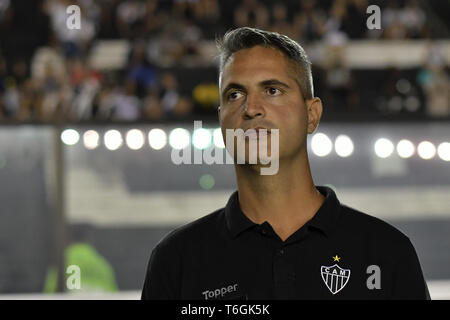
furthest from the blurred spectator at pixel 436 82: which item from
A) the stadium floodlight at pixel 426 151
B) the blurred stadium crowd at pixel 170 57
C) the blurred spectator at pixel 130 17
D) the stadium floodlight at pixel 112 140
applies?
the blurred spectator at pixel 130 17

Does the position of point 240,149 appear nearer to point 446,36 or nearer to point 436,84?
point 436,84

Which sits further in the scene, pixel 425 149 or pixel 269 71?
pixel 425 149

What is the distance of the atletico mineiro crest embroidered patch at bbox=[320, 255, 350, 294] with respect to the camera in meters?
1.88

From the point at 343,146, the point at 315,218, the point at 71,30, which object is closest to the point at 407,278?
the point at 315,218

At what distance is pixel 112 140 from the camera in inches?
305

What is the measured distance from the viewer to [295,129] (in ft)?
6.51

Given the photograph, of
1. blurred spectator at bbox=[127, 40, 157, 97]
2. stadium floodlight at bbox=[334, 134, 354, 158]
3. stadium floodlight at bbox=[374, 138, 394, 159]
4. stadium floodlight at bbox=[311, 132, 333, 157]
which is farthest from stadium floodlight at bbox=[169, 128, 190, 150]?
blurred spectator at bbox=[127, 40, 157, 97]

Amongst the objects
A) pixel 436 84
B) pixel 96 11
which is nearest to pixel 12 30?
pixel 96 11

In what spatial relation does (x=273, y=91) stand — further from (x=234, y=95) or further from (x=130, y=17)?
(x=130, y=17)

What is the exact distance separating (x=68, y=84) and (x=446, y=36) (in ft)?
23.9

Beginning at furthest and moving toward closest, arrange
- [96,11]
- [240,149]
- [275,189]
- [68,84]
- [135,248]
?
[96,11] < [68,84] < [135,248] < [275,189] < [240,149]

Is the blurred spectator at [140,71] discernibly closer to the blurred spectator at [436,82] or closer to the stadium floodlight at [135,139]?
the stadium floodlight at [135,139]

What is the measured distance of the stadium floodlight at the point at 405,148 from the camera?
771 cm

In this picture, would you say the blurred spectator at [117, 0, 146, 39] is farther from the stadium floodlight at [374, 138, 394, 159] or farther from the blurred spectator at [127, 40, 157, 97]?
the stadium floodlight at [374, 138, 394, 159]
